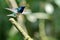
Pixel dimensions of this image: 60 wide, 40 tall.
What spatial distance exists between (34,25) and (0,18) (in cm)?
39

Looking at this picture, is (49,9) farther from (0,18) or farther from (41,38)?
(0,18)

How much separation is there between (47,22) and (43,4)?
308mm

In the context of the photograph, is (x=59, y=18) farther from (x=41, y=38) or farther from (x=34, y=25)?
(x=41, y=38)

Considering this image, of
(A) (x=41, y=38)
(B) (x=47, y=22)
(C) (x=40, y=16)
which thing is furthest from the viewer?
(B) (x=47, y=22)

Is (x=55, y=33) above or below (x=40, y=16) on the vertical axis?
below

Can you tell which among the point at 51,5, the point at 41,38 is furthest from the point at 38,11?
the point at 41,38

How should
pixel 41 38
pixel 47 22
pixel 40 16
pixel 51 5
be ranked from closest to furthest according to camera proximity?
pixel 41 38
pixel 40 16
pixel 51 5
pixel 47 22

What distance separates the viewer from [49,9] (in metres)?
2.22

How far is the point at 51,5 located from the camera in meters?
2.34

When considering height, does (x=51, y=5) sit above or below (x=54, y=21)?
above

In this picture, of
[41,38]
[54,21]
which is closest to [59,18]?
[54,21]

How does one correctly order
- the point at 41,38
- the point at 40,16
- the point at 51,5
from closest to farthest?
1. the point at 41,38
2. the point at 40,16
3. the point at 51,5

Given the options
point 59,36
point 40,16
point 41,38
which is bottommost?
point 59,36

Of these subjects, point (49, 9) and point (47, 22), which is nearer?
point (49, 9)
